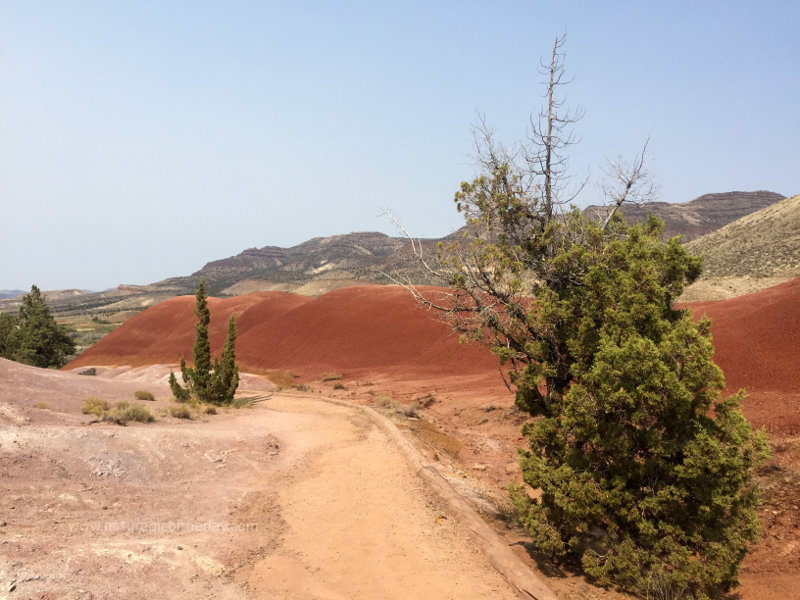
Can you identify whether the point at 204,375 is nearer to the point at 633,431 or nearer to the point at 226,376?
the point at 226,376

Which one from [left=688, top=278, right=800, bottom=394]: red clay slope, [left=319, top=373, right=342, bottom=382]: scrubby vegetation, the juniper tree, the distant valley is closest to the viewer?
[left=688, top=278, right=800, bottom=394]: red clay slope

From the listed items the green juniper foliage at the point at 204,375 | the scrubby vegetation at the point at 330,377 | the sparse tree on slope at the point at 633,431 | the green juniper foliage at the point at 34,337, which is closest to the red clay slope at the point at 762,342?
the sparse tree on slope at the point at 633,431

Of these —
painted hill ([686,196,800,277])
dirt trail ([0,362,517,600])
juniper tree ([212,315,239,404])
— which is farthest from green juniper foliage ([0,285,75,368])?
painted hill ([686,196,800,277])

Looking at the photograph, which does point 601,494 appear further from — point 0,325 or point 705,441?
point 0,325

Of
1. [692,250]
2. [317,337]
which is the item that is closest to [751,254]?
[692,250]

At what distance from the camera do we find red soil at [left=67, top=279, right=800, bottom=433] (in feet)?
54.6

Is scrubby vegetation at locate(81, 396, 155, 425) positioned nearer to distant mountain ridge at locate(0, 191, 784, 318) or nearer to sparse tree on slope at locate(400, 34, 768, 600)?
sparse tree on slope at locate(400, 34, 768, 600)

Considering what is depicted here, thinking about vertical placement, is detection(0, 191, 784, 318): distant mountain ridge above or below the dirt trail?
above

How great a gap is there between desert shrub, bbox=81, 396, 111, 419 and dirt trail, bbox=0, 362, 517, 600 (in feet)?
1.07

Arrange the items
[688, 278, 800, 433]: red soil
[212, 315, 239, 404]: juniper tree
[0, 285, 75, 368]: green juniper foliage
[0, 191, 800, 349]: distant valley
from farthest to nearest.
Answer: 1. [0, 191, 800, 349]: distant valley
2. [0, 285, 75, 368]: green juniper foliage
3. [212, 315, 239, 404]: juniper tree
4. [688, 278, 800, 433]: red soil

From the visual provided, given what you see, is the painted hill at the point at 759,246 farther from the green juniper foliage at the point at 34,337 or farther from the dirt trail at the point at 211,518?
the green juniper foliage at the point at 34,337

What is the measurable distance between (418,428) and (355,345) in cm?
2443

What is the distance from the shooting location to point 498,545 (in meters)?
7.30

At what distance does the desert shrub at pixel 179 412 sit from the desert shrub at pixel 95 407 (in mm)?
1715
